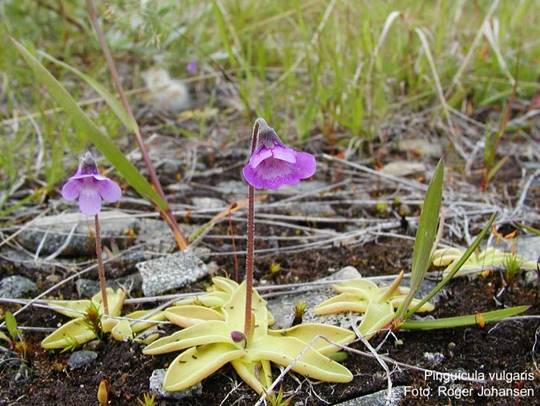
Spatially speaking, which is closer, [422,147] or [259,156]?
[259,156]

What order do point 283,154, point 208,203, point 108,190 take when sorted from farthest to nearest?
point 208,203 → point 108,190 → point 283,154

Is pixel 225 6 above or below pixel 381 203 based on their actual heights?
above

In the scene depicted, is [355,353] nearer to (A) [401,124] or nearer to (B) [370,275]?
(B) [370,275]

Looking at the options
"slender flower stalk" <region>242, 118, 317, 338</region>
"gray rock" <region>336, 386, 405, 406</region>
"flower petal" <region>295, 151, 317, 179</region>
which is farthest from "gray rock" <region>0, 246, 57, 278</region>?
"gray rock" <region>336, 386, 405, 406</region>

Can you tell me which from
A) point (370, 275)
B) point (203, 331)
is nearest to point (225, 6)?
point (370, 275)

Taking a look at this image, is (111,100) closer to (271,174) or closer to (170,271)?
(170,271)

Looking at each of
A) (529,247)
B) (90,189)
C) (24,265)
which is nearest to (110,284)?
(24,265)
